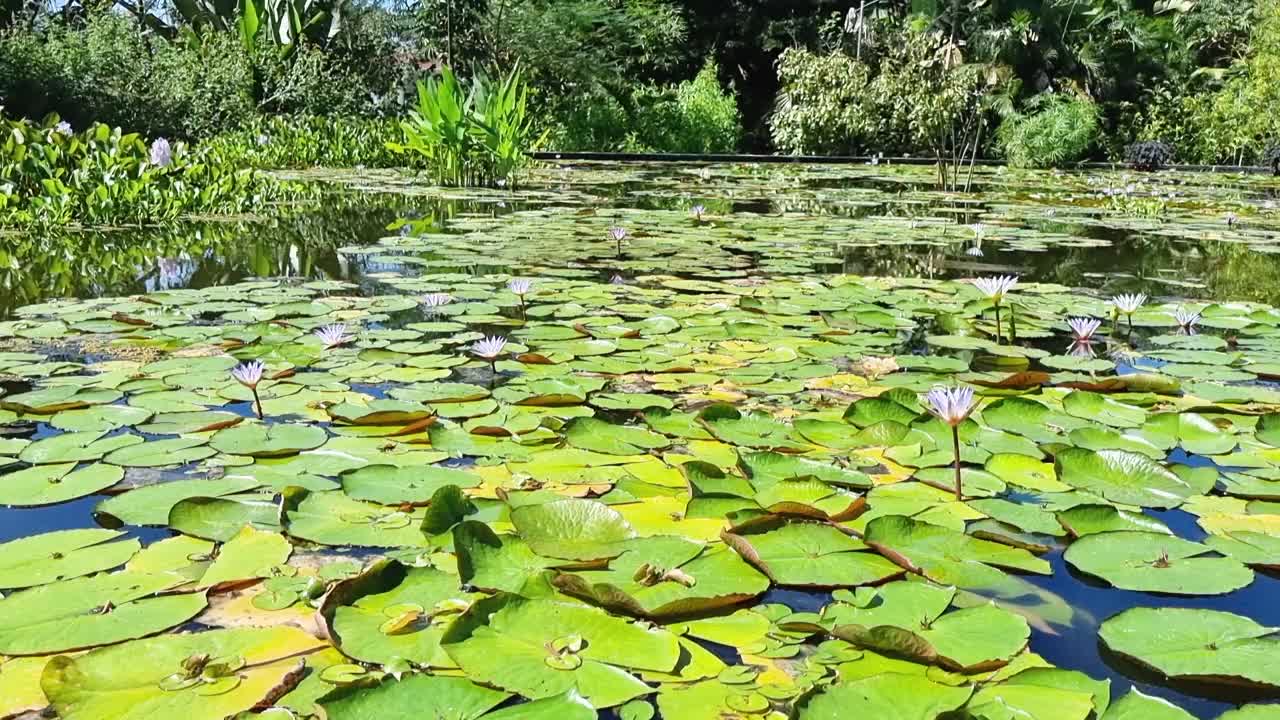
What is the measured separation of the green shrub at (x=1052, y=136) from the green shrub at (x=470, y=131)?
839 centimetres


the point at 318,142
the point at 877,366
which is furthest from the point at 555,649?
the point at 318,142

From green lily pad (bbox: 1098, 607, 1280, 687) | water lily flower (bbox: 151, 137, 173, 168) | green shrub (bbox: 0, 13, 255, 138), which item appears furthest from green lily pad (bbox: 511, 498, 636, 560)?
green shrub (bbox: 0, 13, 255, 138)

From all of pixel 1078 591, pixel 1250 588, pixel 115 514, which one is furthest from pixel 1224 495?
pixel 115 514

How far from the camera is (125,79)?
34.5 feet

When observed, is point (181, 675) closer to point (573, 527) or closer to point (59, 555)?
point (59, 555)

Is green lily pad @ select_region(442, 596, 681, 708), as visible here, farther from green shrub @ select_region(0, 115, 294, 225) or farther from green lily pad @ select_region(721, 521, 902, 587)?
green shrub @ select_region(0, 115, 294, 225)

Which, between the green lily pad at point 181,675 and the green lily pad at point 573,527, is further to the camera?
the green lily pad at point 573,527

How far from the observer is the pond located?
3.29 feet

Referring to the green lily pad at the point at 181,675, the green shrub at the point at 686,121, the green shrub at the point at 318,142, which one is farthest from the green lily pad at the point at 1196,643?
the green shrub at the point at 686,121

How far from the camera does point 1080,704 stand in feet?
3.04

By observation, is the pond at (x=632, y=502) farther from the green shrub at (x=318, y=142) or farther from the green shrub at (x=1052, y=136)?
the green shrub at (x=1052, y=136)

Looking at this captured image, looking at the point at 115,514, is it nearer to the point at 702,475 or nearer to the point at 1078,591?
the point at 702,475

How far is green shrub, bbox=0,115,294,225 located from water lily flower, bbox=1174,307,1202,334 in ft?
16.1

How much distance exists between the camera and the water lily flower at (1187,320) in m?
2.65
